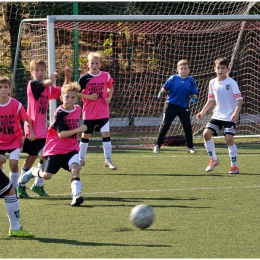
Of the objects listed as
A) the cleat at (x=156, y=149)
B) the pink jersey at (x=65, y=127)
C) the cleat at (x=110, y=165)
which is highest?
the pink jersey at (x=65, y=127)

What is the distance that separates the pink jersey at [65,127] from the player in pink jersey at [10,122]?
0.83ft

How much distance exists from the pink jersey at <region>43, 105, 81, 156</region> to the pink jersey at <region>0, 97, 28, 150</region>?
370 mm

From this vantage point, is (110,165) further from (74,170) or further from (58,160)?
(74,170)

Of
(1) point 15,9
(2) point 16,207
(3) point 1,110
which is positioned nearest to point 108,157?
(3) point 1,110

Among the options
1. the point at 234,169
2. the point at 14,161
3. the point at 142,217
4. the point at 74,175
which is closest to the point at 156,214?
the point at 142,217

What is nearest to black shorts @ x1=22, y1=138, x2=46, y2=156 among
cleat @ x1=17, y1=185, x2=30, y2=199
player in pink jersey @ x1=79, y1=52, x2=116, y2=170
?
cleat @ x1=17, y1=185, x2=30, y2=199

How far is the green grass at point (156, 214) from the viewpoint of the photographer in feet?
19.4

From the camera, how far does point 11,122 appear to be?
7.93 m

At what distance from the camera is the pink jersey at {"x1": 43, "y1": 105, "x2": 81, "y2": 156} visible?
8102 millimetres

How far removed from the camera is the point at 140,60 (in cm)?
1588

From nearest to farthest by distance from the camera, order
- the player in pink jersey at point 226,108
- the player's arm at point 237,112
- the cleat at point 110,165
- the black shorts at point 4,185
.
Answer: the black shorts at point 4,185, the player's arm at point 237,112, the player in pink jersey at point 226,108, the cleat at point 110,165

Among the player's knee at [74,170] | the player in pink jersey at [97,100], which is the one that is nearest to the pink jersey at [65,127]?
the player's knee at [74,170]

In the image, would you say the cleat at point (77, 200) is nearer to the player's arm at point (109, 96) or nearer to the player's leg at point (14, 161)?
the player's leg at point (14, 161)

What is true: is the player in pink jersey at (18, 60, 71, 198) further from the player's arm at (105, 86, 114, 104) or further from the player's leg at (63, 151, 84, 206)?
the player's arm at (105, 86, 114, 104)
